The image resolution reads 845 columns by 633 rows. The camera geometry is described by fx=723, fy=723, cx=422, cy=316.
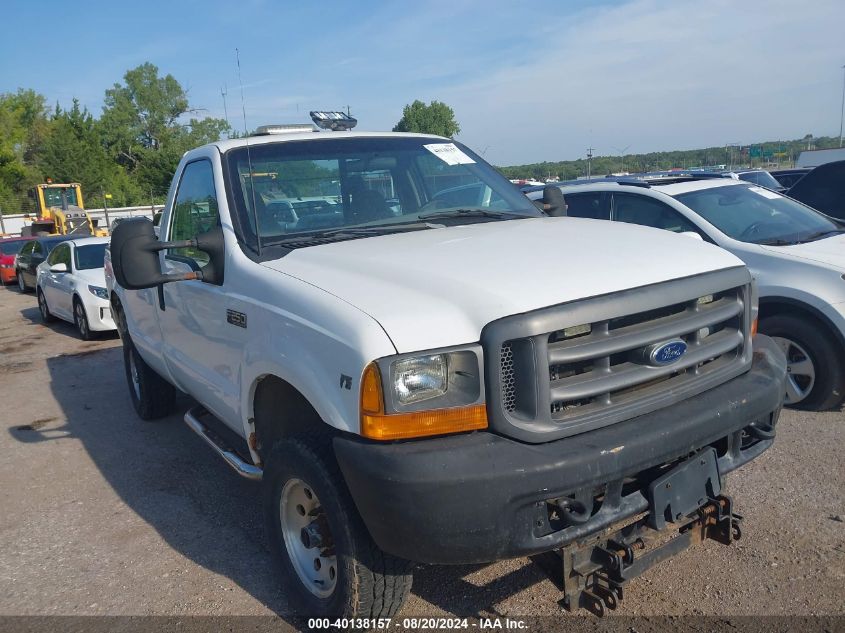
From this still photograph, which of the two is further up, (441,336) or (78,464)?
(441,336)

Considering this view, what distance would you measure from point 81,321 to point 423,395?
9786 millimetres

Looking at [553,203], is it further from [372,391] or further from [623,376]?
[372,391]

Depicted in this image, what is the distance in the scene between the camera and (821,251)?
5.40 meters

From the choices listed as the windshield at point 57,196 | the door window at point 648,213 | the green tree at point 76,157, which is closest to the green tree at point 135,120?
the green tree at point 76,157

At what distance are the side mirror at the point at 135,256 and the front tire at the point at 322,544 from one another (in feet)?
3.11

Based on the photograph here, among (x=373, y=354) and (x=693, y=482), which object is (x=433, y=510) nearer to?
(x=373, y=354)

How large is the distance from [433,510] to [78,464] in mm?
3965

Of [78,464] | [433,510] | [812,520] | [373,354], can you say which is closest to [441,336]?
[373,354]

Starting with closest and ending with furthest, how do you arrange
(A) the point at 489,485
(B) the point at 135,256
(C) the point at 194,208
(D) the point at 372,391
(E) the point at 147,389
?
(A) the point at 489,485 < (D) the point at 372,391 < (B) the point at 135,256 < (C) the point at 194,208 < (E) the point at 147,389

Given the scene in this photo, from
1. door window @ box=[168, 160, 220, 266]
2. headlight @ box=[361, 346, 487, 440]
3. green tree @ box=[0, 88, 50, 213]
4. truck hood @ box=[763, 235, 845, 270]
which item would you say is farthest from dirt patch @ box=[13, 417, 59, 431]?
green tree @ box=[0, 88, 50, 213]

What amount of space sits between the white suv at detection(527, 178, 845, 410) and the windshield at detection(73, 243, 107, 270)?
26.6 ft

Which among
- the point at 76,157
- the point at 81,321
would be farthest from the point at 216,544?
the point at 76,157

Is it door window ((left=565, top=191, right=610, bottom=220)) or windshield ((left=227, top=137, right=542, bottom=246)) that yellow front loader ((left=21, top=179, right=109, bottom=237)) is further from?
windshield ((left=227, top=137, right=542, bottom=246))

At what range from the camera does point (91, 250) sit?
11.9 meters
